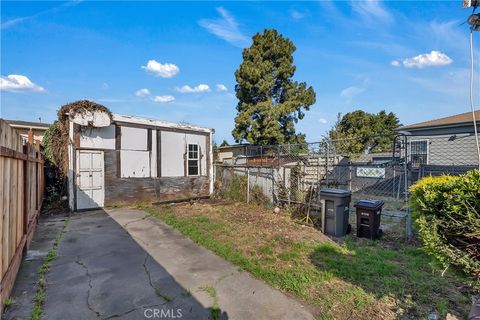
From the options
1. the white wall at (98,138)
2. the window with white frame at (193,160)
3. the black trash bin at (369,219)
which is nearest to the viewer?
the black trash bin at (369,219)

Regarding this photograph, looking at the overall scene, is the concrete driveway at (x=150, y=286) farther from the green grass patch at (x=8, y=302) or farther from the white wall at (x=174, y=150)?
the white wall at (x=174, y=150)

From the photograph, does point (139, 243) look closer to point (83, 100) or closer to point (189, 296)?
point (189, 296)

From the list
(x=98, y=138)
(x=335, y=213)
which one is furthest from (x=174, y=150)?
(x=335, y=213)

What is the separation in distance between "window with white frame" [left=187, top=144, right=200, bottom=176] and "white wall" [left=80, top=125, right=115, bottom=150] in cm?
331

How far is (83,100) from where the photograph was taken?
27.9ft

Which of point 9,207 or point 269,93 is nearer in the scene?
point 9,207

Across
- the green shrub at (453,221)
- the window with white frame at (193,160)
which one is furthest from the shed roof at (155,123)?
the green shrub at (453,221)

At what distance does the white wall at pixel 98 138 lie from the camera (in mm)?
8742

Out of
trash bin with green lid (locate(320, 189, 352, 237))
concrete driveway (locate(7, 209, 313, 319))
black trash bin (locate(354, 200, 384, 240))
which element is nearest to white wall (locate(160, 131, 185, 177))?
concrete driveway (locate(7, 209, 313, 319))

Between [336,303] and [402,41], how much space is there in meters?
10.0

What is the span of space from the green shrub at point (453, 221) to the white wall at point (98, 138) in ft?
30.7

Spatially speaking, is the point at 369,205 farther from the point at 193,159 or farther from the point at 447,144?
the point at 447,144
